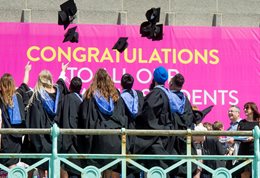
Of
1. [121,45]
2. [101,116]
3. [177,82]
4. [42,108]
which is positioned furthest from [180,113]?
[121,45]

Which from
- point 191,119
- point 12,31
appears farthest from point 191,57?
point 191,119

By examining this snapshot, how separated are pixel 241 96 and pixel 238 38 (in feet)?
4.17

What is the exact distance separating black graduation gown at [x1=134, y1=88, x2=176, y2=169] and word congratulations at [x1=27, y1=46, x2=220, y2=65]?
7.38 m

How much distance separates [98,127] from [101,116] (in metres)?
0.16

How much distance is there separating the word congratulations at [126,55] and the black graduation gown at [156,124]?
A: 7.38 metres

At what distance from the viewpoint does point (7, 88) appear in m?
12.1

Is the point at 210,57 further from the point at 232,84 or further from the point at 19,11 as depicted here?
the point at 19,11

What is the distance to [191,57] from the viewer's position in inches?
782

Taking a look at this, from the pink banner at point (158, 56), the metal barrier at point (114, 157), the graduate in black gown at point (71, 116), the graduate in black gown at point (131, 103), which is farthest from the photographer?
the pink banner at point (158, 56)

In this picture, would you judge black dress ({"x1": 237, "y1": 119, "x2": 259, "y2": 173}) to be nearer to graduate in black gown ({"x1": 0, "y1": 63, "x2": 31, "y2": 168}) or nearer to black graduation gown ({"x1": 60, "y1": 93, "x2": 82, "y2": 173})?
black graduation gown ({"x1": 60, "y1": 93, "x2": 82, "y2": 173})

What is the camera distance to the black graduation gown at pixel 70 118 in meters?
12.1

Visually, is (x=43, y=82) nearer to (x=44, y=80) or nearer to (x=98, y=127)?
(x=44, y=80)

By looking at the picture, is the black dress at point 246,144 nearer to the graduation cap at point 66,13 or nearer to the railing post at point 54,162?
the railing post at point 54,162

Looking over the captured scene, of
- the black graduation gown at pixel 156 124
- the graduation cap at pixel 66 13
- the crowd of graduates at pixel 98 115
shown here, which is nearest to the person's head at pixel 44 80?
the crowd of graduates at pixel 98 115
